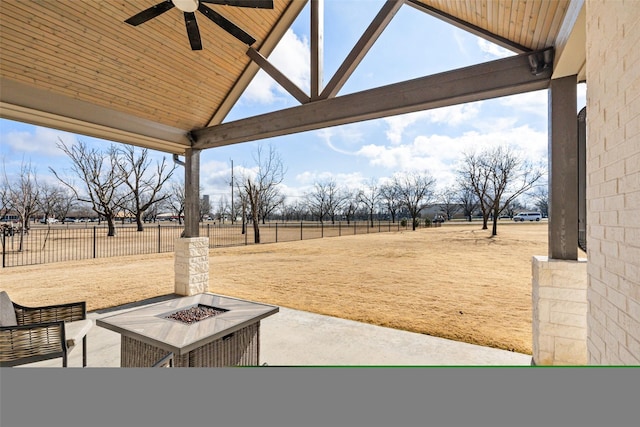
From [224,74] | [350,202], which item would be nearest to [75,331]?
[224,74]

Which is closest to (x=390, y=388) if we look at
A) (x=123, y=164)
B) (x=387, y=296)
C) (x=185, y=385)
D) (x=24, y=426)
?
(x=185, y=385)

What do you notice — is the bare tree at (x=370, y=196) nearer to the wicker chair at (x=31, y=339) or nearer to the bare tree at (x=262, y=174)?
the bare tree at (x=262, y=174)

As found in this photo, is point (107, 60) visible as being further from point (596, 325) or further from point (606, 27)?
point (596, 325)

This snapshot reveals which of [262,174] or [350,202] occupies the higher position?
[262,174]

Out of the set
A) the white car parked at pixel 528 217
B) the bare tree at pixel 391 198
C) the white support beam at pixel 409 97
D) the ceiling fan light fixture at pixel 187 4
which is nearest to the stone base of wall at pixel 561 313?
the white support beam at pixel 409 97

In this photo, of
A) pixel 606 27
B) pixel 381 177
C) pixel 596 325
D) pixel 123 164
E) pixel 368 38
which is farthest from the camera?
pixel 381 177

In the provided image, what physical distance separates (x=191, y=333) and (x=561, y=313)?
9.22 ft

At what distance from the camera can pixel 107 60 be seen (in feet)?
11.3

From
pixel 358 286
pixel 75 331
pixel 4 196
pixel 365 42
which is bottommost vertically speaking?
pixel 358 286

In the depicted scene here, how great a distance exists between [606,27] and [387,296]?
4.33 metres

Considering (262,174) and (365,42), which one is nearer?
(365,42)

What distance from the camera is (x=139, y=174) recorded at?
20.5 meters

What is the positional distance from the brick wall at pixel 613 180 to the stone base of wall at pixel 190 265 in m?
4.75

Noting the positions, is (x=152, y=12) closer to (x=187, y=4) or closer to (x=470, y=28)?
(x=187, y=4)
